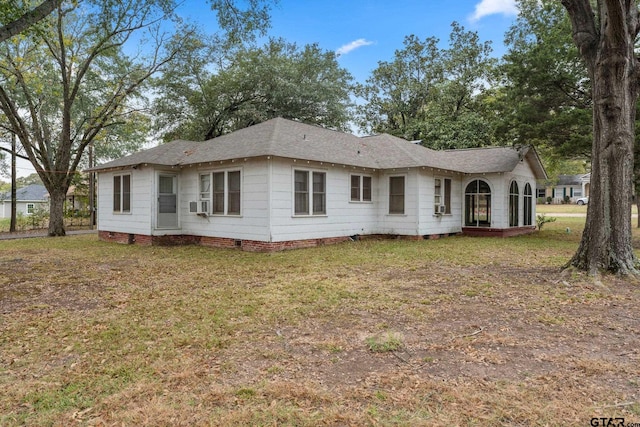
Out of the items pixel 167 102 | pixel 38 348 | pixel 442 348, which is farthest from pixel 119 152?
pixel 442 348

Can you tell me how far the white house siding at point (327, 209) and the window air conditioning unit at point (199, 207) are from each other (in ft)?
9.47

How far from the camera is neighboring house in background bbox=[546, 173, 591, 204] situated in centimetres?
5534

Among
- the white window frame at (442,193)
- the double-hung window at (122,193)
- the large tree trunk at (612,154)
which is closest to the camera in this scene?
the large tree trunk at (612,154)

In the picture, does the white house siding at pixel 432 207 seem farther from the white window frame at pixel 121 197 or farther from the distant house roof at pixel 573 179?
the distant house roof at pixel 573 179

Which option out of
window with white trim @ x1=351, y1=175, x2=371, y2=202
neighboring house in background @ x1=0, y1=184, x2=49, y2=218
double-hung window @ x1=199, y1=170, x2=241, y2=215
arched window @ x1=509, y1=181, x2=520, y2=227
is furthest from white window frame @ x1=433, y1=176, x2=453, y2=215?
neighboring house in background @ x1=0, y1=184, x2=49, y2=218

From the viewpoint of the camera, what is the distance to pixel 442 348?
4.05 m

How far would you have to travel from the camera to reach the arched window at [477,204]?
54.3 ft

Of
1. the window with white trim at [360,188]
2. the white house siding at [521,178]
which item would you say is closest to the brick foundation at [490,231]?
the white house siding at [521,178]

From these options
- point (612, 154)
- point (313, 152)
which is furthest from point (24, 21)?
point (612, 154)

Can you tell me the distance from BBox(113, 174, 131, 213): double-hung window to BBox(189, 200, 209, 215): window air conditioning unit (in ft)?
8.89

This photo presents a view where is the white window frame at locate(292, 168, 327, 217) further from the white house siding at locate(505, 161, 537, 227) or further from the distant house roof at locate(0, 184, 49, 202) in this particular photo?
the distant house roof at locate(0, 184, 49, 202)

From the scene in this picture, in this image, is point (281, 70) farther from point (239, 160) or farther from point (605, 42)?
point (605, 42)

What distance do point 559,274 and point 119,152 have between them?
30.2 metres

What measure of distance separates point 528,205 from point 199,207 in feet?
47.9
